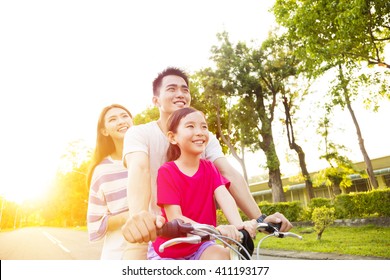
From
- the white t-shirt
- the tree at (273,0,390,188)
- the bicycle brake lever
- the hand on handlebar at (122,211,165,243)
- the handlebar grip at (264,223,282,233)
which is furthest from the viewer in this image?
the tree at (273,0,390,188)

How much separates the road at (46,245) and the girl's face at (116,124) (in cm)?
79

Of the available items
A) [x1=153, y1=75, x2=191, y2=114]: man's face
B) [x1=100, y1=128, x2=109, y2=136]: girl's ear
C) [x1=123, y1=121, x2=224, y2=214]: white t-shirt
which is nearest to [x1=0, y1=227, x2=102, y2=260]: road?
[x1=100, y1=128, x2=109, y2=136]: girl's ear

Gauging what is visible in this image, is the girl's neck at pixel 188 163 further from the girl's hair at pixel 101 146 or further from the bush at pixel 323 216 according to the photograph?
the bush at pixel 323 216

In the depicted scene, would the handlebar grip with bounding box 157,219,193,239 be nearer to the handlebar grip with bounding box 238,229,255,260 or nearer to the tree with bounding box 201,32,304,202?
the handlebar grip with bounding box 238,229,255,260

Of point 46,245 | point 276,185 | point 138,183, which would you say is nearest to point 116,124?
point 138,183

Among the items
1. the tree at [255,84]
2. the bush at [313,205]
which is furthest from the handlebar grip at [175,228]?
the bush at [313,205]

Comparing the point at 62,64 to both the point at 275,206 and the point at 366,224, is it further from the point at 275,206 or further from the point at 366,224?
the point at 366,224

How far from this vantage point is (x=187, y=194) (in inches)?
54.0

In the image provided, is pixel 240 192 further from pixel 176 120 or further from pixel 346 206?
pixel 346 206

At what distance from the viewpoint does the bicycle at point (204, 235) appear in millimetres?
1023

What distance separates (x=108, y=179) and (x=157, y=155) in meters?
0.41

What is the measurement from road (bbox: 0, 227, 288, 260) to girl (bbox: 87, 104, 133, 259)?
1.45 ft

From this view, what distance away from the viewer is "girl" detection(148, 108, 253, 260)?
1324 mm

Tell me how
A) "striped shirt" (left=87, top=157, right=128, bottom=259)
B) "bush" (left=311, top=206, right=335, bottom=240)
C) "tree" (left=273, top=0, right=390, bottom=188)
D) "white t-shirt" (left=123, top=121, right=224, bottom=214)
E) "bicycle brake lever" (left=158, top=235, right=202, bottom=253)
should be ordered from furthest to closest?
"bush" (left=311, top=206, right=335, bottom=240) < "tree" (left=273, top=0, right=390, bottom=188) < "striped shirt" (left=87, top=157, right=128, bottom=259) < "white t-shirt" (left=123, top=121, right=224, bottom=214) < "bicycle brake lever" (left=158, top=235, right=202, bottom=253)
